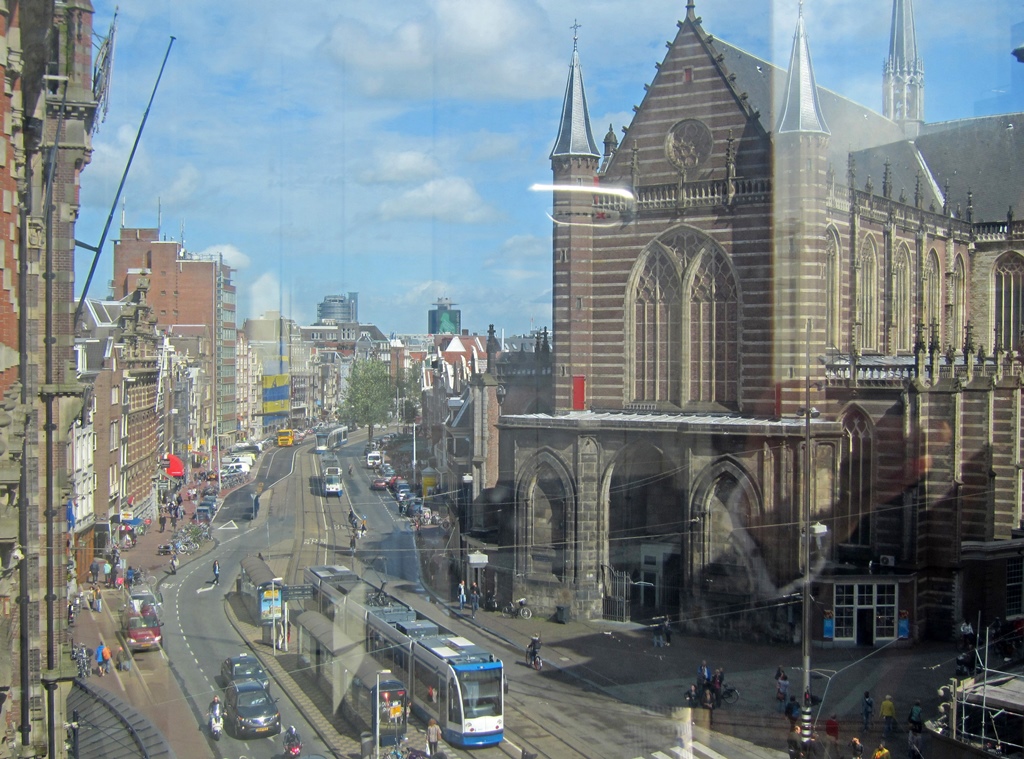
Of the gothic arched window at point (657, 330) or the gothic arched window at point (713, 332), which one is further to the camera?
the gothic arched window at point (657, 330)

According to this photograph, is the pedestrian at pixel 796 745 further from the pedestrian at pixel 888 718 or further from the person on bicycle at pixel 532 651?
the person on bicycle at pixel 532 651

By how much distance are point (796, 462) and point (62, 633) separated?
836 inches

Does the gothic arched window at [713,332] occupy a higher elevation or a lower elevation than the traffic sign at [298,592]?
higher

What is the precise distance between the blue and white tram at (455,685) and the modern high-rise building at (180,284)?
157 feet

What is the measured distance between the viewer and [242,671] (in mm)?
24484

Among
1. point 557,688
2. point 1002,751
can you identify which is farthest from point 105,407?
point 1002,751

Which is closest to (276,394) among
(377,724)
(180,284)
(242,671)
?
(180,284)

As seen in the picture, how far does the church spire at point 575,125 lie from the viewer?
3722 cm

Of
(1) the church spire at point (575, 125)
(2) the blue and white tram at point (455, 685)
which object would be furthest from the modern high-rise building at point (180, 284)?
(2) the blue and white tram at point (455, 685)

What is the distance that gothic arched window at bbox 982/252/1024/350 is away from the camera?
1907 inches

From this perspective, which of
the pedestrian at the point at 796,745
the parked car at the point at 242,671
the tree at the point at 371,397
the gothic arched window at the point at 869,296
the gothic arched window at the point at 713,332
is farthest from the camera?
the tree at the point at 371,397

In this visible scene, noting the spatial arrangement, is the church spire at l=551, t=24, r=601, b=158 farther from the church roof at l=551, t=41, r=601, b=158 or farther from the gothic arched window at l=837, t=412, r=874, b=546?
the gothic arched window at l=837, t=412, r=874, b=546

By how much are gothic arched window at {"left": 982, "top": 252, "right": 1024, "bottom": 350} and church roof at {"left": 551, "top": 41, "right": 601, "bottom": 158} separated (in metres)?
22.9

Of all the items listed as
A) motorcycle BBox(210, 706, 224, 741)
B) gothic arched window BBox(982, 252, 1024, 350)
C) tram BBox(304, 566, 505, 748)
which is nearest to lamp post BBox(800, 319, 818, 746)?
tram BBox(304, 566, 505, 748)
